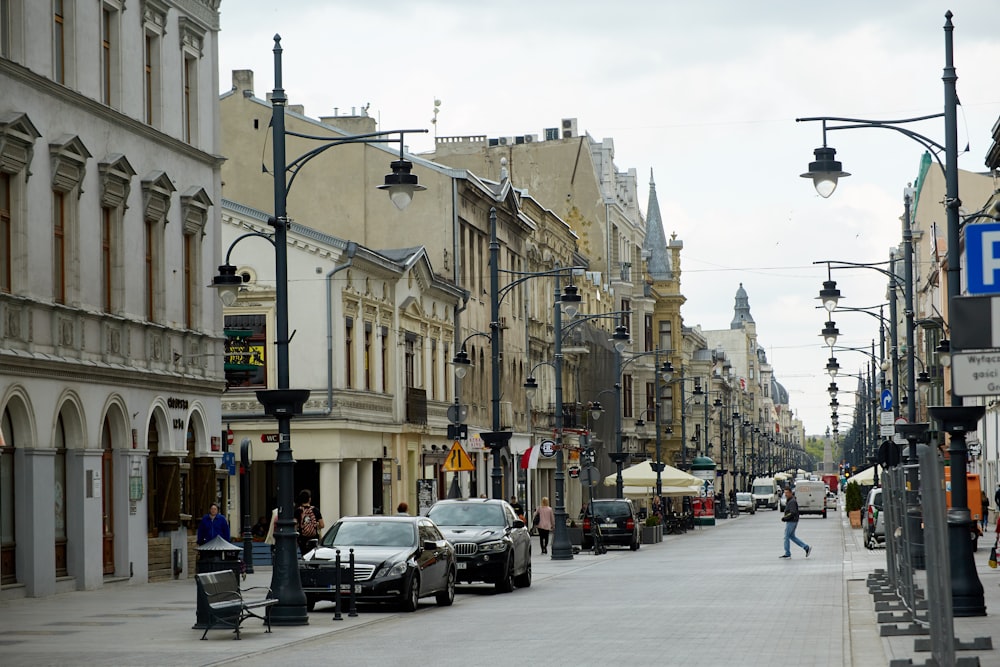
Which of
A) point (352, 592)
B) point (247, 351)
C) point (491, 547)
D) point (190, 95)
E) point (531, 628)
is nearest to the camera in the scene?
point (531, 628)

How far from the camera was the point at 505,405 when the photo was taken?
219 ft

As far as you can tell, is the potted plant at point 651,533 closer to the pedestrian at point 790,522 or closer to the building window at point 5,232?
the pedestrian at point 790,522

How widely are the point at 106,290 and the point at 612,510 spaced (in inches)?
967

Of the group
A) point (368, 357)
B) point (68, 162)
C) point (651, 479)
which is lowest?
point (651, 479)

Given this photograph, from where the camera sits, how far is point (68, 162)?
28891mm

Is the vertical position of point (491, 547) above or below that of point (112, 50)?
below

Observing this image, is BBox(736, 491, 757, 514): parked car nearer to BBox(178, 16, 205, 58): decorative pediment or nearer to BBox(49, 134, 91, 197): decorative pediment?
BBox(178, 16, 205, 58): decorative pediment

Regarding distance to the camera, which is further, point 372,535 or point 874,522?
point 874,522

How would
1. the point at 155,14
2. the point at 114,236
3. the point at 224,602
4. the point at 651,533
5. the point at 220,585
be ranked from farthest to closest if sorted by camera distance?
the point at 651,533 → the point at 155,14 → the point at 114,236 → the point at 220,585 → the point at 224,602

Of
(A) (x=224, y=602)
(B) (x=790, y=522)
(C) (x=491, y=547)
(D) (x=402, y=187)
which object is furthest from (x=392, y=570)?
(B) (x=790, y=522)

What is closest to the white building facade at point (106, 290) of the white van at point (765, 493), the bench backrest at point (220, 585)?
the bench backrest at point (220, 585)

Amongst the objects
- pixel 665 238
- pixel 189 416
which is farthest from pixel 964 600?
pixel 665 238

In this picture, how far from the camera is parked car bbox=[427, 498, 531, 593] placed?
29562 millimetres

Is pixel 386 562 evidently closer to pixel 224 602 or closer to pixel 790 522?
pixel 224 602
